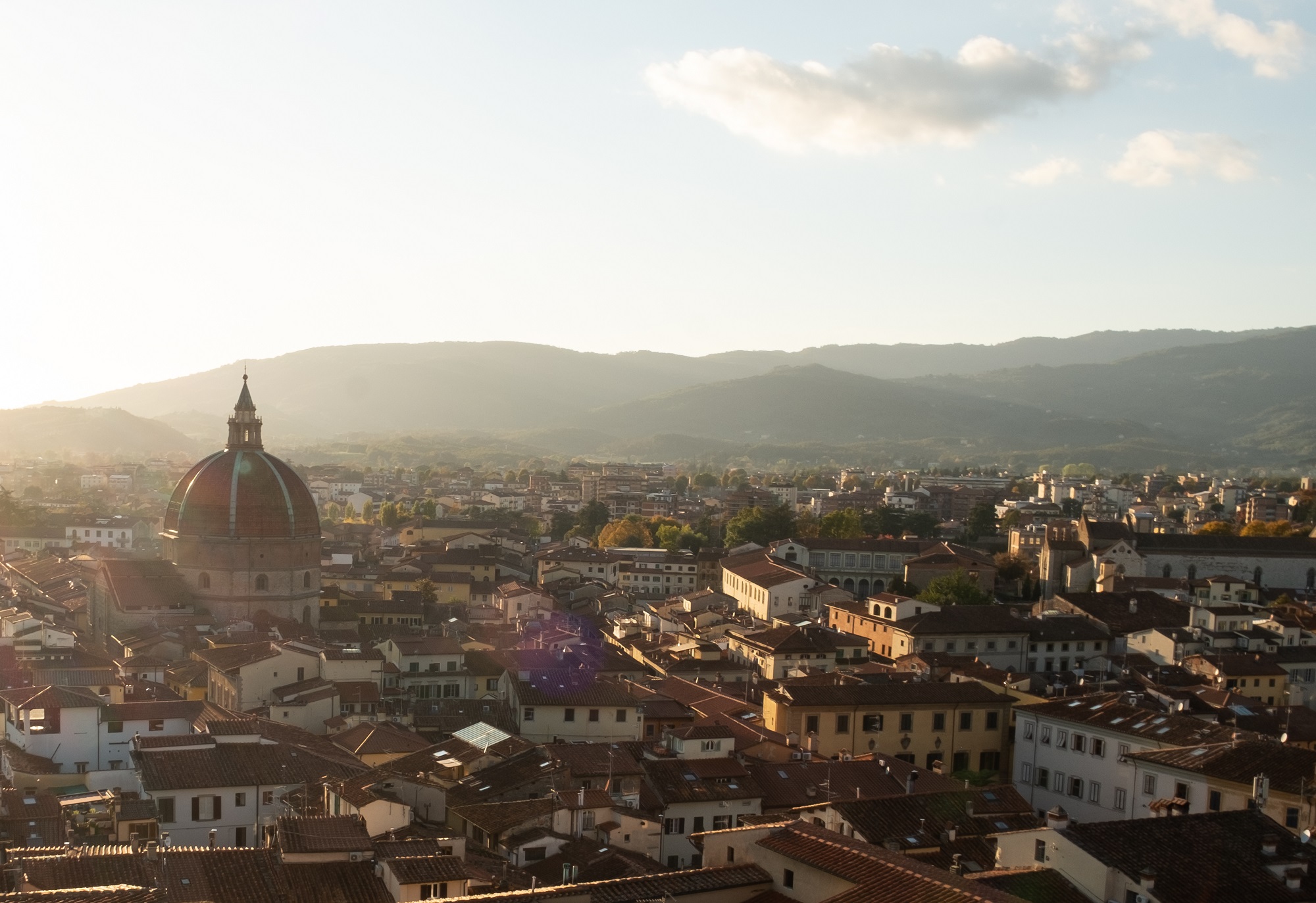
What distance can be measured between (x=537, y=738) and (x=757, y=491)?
105480 mm

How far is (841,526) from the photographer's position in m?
94.4

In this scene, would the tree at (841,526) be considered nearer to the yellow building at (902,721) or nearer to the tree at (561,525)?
the tree at (561,525)

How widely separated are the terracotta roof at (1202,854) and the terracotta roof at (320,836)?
9.34 meters

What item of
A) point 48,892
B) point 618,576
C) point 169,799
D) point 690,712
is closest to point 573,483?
point 618,576

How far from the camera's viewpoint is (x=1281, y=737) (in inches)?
1362

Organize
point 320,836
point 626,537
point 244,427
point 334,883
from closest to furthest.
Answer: point 334,883, point 320,836, point 244,427, point 626,537

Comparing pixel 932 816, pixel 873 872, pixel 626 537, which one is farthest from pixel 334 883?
pixel 626 537

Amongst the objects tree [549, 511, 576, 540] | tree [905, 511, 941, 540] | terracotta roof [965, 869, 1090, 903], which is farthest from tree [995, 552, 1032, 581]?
terracotta roof [965, 869, 1090, 903]

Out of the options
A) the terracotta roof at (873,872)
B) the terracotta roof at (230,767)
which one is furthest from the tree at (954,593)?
the terracotta roof at (873,872)

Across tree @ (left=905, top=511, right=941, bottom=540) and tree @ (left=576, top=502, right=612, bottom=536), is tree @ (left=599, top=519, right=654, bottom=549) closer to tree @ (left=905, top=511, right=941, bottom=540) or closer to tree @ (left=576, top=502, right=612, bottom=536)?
tree @ (left=576, top=502, right=612, bottom=536)

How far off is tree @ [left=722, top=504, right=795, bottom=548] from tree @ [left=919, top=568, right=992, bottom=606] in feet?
75.6

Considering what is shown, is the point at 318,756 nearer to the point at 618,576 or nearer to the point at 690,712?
the point at 690,712

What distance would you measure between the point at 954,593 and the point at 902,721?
1213 inches

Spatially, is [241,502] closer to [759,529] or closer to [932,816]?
[932,816]
